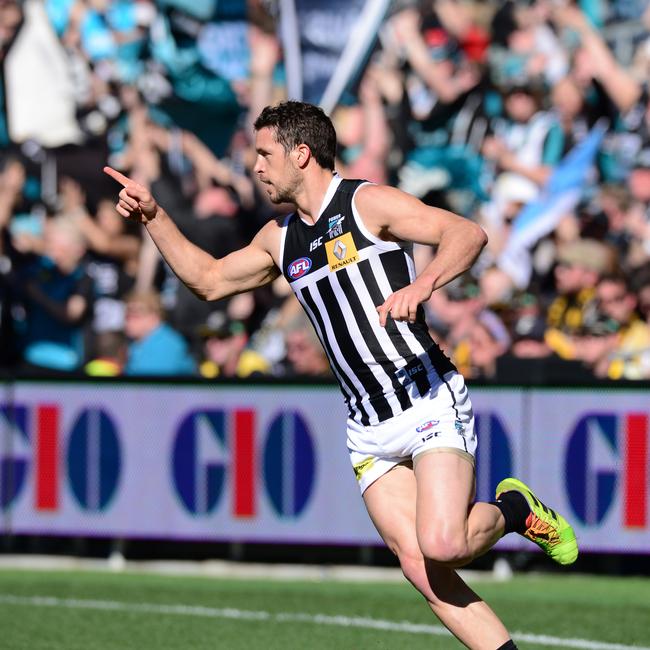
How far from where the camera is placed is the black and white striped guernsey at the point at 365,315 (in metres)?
5.98

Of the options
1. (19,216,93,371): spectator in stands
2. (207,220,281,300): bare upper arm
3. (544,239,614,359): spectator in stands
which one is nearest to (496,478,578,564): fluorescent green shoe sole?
(207,220,281,300): bare upper arm

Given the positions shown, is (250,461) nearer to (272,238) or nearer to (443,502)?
(272,238)

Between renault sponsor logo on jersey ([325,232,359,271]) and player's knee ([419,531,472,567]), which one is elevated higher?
renault sponsor logo on jersey ([325,232,359,271])

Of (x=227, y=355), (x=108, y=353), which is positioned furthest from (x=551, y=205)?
(x=108, y=353)

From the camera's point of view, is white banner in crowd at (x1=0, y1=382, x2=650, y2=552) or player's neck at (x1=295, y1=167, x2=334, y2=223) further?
white banner in crowd at (x1=0, y1=382, x2=650, y2=552)

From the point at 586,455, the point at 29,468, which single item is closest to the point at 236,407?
the point at 29,468

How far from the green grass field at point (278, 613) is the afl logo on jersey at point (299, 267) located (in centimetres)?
250

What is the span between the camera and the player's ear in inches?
242

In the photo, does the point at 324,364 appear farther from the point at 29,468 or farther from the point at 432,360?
the point at 432,360

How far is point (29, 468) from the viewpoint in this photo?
433 inches

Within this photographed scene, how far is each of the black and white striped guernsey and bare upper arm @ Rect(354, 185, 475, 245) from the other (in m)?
0.04

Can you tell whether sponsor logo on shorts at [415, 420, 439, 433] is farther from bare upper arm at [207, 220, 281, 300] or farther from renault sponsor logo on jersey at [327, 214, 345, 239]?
bare upper arm at [207, 220, 281, 300]

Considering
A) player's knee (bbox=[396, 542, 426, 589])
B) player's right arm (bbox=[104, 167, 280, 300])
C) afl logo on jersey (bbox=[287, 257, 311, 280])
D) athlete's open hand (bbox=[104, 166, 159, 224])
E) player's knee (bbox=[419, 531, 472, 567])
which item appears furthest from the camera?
player's right arm (bbox=[104, 167, 280, 300])

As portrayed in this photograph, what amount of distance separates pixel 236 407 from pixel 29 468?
1657 mm
